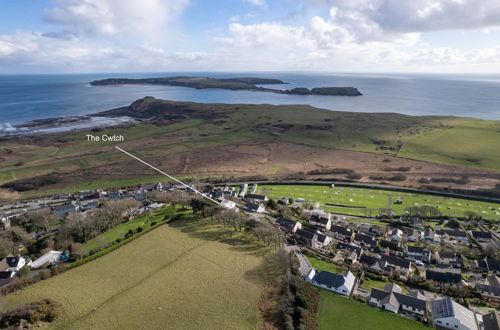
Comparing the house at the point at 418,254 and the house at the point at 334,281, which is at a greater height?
the house at the point at 334,281

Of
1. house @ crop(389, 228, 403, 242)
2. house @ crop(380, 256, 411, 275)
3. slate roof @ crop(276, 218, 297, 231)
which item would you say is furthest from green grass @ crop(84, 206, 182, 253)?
house @ crop(389, 228, 403, 242)

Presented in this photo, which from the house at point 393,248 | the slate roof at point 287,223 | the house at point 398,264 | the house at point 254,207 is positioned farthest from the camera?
the house at point 254,207

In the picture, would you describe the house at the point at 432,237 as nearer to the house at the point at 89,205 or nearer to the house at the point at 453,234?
the house at the point at 453,234

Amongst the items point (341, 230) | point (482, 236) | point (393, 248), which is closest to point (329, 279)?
point (393, 248)

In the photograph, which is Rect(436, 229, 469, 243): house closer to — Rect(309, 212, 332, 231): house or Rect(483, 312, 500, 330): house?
Rect(309, 212, 332, 231): house

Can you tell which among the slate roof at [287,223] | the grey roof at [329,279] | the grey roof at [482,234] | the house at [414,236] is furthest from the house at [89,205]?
the grey roof at [482,234]

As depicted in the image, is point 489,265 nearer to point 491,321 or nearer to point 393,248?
point 393,248
